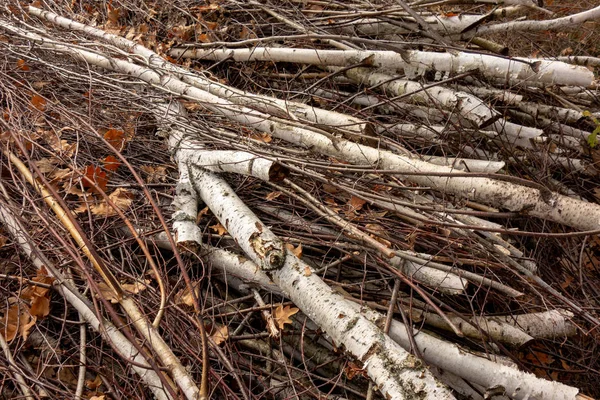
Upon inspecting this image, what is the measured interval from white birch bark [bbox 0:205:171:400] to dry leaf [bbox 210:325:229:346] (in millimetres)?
352

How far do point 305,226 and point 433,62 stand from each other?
152 cm

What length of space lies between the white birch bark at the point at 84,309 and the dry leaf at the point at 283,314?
2.07ft

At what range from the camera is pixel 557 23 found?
123 inches

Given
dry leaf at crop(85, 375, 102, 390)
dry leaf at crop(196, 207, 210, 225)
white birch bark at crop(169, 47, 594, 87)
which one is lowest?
dry leaf at crop(85, 375, 102, 390)

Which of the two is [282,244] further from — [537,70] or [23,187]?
[537,70]

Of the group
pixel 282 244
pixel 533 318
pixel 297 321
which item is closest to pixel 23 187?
pixel 282 244

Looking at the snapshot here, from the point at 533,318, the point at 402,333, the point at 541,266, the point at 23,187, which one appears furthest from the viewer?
the point at 541,266

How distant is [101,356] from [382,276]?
1485 mm

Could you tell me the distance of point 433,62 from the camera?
3098mm

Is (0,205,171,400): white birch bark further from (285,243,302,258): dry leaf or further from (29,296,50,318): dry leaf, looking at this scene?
(285,243,302,258): dry leaf

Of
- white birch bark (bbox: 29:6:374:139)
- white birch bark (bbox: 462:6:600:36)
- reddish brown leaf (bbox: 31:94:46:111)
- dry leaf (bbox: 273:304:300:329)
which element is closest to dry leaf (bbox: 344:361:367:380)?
dry leaf (bbox: 273:304:300:329)

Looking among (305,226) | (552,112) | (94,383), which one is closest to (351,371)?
(305,226)

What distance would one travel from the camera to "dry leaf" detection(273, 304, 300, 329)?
2238mm

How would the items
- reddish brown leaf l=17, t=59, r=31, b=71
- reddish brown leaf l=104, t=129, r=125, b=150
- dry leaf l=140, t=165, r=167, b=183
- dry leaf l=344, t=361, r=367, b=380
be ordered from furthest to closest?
1. reddish brown leaf l=17, t=59, r=31, b=71
2. reddish brown leaf l=104, t=129, r=125, b=150
3. dry leaf l=140, t=165, r=167, b=183
4. dry leaf l=344, t=361, r=367, b=380
